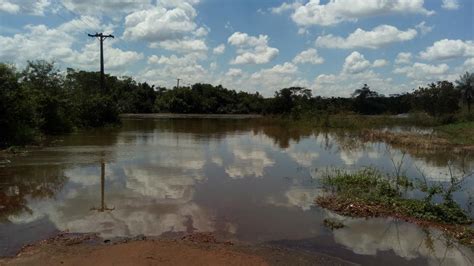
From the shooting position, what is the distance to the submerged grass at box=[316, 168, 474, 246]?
9.92 meters

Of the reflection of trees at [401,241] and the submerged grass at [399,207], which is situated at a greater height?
the submerged grass at [399,207]

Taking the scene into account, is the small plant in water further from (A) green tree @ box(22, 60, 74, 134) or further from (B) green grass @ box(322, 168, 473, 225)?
(A) green tree @ box(22, 60, 74, 134)

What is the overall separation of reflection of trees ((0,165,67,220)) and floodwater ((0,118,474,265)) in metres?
0.03

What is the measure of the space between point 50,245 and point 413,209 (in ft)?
26.1

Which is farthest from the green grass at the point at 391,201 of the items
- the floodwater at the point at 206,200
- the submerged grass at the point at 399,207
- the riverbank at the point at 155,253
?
the riverbank at the point at 155,253

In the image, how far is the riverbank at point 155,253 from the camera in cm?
741

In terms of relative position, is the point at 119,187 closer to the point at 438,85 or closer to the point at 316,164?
the point at 316,164

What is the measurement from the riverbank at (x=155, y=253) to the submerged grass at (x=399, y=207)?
3142mm

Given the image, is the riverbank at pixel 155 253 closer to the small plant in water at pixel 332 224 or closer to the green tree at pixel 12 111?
the small plant in water at pixel 332 224

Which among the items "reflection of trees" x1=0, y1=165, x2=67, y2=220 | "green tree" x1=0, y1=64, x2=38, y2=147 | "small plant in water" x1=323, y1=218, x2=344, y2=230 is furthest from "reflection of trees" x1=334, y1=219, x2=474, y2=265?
"green tree" x1=0, y1=64, x2=38, y2=147

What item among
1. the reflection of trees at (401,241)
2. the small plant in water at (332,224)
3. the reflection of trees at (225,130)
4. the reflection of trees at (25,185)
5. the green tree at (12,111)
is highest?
the green tree at (12,111)

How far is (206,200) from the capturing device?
11984mm

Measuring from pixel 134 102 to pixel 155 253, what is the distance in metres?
87.5

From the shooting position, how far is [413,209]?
1082 cm
